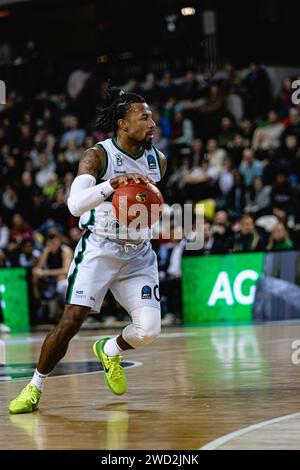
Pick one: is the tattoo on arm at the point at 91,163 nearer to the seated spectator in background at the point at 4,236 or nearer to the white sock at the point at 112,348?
the white sock at the point at 112,348

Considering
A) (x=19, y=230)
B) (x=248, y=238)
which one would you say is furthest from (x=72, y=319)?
(x=19, y=230)

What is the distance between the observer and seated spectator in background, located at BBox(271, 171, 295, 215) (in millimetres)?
16688

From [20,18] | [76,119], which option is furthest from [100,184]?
[20,18]

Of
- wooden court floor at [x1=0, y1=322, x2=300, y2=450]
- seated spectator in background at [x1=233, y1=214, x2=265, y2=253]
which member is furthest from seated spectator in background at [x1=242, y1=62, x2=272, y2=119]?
wooden court floor at [x1=0, y1=322, x2=300, y2=450]

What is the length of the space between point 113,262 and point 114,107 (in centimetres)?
112

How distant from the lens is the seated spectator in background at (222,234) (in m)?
16.0

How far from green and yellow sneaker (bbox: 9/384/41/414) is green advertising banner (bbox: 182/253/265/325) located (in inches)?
372

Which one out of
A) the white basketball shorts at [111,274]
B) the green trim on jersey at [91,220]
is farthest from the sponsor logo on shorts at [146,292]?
the green trim on jersey at [91,220]

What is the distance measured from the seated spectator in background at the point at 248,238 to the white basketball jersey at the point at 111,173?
9073 mm

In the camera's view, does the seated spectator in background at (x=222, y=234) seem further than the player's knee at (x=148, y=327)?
Yes

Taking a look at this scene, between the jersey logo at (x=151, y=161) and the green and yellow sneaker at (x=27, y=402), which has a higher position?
the jersey logo at (x=151, y=161)

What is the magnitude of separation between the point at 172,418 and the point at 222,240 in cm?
1059

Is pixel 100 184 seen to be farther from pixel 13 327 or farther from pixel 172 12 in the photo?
pixel 172 12

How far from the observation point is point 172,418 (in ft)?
18.3
